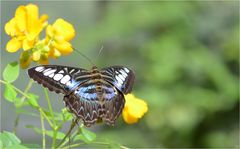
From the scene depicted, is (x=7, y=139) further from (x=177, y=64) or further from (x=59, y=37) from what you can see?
(x=177, y=64)

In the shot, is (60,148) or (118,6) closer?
(60,148)

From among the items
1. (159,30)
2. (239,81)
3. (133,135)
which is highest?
(159,30)

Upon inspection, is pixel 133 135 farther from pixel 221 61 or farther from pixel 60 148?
pixel 60 148

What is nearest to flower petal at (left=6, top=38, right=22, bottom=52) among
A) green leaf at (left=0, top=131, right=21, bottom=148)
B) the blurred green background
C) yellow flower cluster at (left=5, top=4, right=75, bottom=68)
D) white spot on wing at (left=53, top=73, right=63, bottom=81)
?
yellow flower cluster at (left=5, top=4, right=75, bottom=68)

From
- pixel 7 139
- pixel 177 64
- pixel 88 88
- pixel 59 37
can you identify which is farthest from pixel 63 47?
pixel 177 64

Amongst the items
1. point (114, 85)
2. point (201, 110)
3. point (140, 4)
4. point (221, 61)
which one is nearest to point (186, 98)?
point (201, 110)

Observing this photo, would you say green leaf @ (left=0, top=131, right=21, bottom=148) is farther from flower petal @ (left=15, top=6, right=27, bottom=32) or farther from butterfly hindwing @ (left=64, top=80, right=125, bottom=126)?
flower petal @ (left=15, top=6, right=27, bottom=32)

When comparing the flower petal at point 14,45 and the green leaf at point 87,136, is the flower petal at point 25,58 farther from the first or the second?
the green leaf at point 87,136
